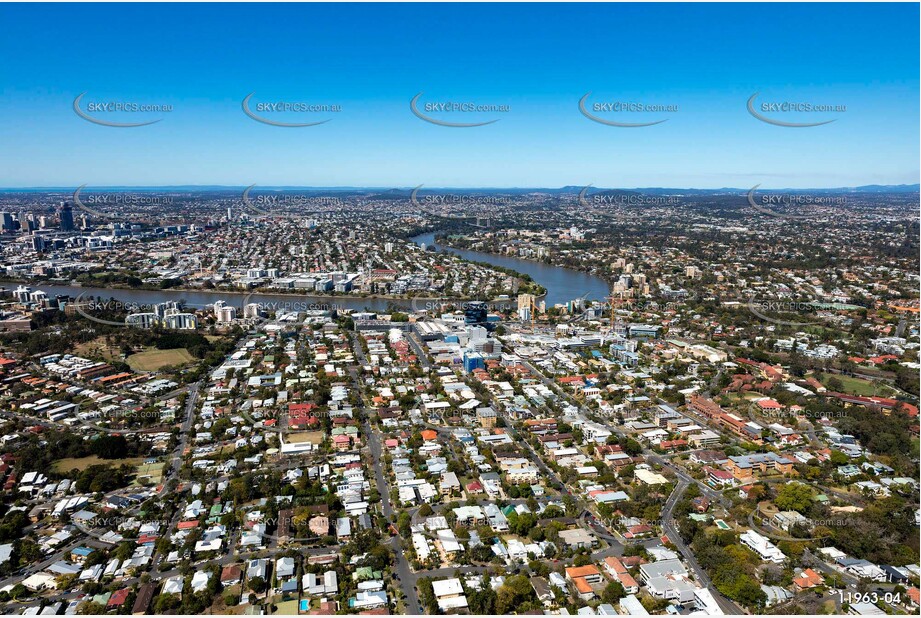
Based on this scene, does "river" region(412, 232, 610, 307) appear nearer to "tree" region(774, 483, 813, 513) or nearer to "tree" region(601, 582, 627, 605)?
"tree" region(774, 483, 813, 513)

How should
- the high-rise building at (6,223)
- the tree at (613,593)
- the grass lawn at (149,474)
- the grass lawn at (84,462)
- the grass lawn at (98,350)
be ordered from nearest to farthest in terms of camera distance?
the tree at (613,593)
the grass lawn at (149,474)
the grass lawn at (84,462)
the grass lawn at (98,350)
the high-rise building at (6,223)

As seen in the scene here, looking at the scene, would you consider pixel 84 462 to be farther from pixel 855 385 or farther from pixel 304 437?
pixel 855 385

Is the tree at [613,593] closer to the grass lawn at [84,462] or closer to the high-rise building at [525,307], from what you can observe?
the grass lawn at [84,462]

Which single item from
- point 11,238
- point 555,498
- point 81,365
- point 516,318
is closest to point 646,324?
point 516,318

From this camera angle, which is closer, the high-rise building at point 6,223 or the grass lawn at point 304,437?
the grass lawn at point 304,437

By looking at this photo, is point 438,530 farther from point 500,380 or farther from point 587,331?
point 587,331

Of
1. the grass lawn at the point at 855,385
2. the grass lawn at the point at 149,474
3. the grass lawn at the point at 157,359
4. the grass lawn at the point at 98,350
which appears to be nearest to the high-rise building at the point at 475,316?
the grass lawn at the point at 157,359

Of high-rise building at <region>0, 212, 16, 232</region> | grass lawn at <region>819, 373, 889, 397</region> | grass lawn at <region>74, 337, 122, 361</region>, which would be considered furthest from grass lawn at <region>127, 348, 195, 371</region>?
high-rise building at <region>0, 212, 16, 232</region>
